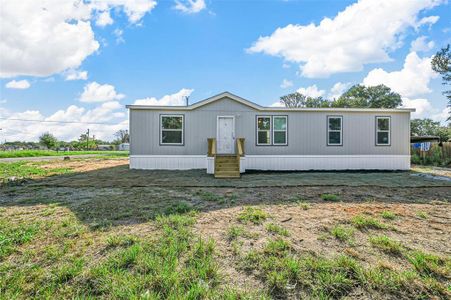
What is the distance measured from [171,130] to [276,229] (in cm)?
860

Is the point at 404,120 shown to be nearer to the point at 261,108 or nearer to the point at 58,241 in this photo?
the point at 261,108

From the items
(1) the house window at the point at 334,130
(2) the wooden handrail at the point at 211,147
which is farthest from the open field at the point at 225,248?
(1) the house window at the point at 334,130

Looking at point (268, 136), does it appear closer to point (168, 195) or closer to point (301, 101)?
point (168, 195)

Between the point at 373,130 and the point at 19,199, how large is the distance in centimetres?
1341

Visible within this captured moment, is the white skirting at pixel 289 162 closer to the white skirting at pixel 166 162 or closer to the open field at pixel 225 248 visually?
the white skirting at pixel 166 162

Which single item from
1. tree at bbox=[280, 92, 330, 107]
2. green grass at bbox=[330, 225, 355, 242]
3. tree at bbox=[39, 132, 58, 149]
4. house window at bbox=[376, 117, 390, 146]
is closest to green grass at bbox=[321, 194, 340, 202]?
green grass at bbox=[330, 225, 355, 242]

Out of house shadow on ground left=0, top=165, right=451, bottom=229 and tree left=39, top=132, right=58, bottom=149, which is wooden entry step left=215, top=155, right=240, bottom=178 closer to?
house shadow on ground left=0, top=165, right=451, bottom=229

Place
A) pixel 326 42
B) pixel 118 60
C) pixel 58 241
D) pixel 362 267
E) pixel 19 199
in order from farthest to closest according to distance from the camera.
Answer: pixel 326 42
pixel 118 60
pixel 19 199
pixel 58 241
pixel 362 267

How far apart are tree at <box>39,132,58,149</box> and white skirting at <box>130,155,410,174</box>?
40.7 meters

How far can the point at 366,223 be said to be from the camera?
3803 mm

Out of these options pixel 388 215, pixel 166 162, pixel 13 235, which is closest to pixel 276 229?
pixel 388 215

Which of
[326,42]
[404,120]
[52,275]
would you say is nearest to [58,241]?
[52,275]

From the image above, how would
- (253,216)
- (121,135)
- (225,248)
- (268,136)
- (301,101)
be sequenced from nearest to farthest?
1. (225,248)
2. (253,216)
3. (268,136)
4. (301,101)
5. (121,135)

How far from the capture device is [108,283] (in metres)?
2.30
